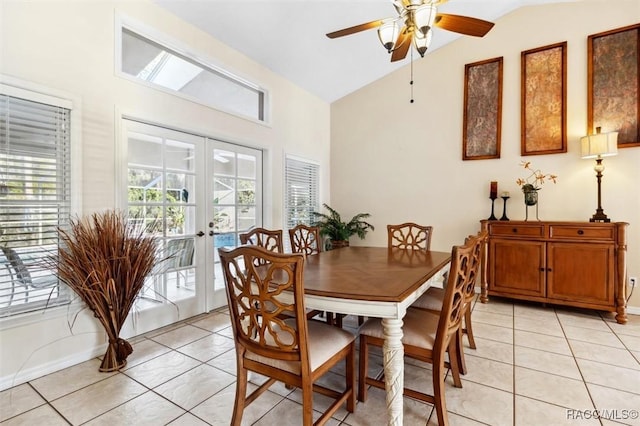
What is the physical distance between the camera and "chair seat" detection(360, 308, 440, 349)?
165cm

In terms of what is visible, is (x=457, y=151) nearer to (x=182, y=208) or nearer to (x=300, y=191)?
(x=300, y=191)

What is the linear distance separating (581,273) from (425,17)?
3.11 meters

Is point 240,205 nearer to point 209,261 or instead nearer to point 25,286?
point 209,261

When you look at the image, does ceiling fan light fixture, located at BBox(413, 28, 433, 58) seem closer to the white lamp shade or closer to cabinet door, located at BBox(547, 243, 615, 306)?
the white lamp shade

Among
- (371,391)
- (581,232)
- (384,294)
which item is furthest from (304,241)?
(581,232)

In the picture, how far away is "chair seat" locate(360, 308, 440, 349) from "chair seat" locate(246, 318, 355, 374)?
6.4 inches

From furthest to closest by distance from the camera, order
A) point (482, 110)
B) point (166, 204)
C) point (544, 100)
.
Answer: point (482, 110), point (544, 100), point (166, 204)

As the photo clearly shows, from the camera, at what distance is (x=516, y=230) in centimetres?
358

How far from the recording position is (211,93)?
3352 millimetres

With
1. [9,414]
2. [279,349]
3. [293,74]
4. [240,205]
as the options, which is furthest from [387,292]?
[293,74]

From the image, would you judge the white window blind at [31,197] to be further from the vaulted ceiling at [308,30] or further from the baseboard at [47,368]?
the vaulted ceiling at [308,30]

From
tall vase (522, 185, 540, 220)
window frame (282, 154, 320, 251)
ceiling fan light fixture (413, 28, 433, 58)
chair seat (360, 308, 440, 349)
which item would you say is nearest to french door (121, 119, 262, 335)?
window frame (282, 154, 320, 251)

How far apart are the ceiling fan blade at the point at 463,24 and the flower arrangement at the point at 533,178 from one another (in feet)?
7.09

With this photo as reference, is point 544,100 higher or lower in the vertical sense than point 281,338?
higher
